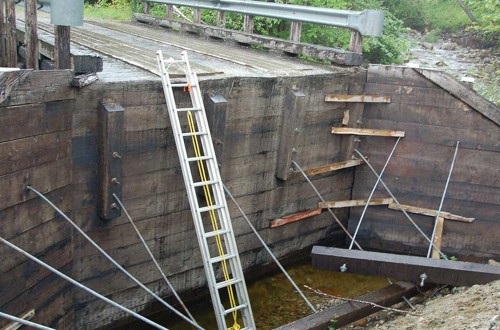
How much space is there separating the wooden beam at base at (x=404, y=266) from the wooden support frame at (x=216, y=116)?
5.97 feet

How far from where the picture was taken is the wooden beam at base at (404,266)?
700 centimetres

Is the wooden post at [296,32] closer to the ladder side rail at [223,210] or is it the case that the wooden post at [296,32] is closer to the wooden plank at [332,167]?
the wooden plank at [332,167]

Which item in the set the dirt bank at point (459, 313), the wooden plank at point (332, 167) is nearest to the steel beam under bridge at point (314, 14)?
the wooden plank at point (332, 167)

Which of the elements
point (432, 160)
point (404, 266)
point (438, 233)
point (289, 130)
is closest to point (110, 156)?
point (289, 130)

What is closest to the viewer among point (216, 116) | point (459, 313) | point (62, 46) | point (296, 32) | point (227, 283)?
point (62, 46)

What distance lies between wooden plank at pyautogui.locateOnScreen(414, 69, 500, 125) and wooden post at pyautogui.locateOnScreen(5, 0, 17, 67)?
20.8 ft

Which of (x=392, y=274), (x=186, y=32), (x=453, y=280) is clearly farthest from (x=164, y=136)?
(x=186, y=32)

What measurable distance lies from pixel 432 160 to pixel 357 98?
1630mm

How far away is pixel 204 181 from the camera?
7.01 meters

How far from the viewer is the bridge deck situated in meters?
7.55

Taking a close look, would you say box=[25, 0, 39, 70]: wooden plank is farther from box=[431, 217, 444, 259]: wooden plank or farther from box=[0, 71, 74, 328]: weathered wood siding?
box=[431, 217, 444, 259]: wooden plank

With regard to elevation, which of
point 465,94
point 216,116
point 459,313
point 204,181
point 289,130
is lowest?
point 459,313

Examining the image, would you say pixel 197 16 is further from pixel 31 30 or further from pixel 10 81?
pixel 10 81

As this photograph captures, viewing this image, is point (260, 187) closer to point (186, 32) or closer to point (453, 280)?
point (453, 280)
